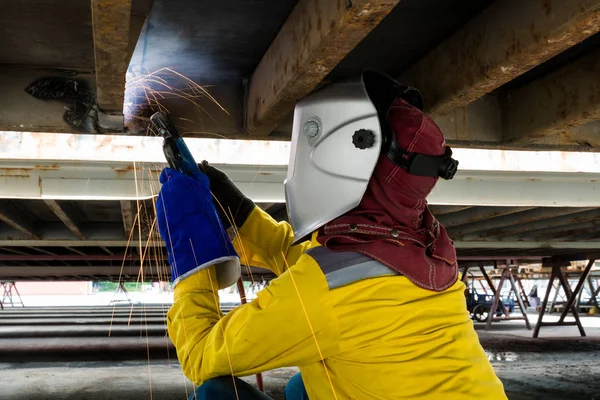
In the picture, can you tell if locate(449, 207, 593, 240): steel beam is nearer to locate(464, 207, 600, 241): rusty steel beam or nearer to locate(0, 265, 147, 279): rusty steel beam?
locate(464, 207, 600, 241): rusty steel beam

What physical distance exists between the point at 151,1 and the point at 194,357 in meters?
1.25

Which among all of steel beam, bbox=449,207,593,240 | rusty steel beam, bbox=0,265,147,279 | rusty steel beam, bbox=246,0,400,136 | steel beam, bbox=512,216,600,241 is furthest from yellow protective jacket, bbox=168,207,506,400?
rusty steel beam, bbox=0,265,147,279

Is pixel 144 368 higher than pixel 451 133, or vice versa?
pixel 451 133

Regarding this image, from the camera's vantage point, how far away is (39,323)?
53.5 feet

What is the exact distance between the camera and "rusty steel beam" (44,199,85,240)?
223 inches

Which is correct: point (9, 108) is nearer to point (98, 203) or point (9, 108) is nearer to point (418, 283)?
point (418, 283)

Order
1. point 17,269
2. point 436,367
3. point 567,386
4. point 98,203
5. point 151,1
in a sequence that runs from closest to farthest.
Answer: point 436,367
point 151,1
point 98,203
point 567,386
point 17,269

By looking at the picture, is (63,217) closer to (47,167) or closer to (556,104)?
(47,167)

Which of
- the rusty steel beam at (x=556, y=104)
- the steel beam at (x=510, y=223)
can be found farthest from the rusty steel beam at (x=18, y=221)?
the steel beam at (x=510, y=223)

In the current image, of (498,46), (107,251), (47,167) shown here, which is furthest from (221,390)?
(107,251)

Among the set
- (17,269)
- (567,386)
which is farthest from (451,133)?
(17,269)

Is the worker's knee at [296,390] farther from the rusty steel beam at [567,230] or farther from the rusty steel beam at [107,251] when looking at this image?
the rusty steel beam at [107,251]

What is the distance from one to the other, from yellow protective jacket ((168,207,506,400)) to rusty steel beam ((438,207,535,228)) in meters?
5.32

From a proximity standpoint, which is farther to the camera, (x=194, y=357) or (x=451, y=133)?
(x=451, y=133)
